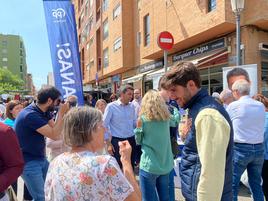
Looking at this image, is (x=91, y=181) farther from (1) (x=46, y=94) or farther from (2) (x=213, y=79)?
(2) (x=213, y=79)

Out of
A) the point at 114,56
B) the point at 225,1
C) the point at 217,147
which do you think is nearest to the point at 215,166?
the point at 217,147

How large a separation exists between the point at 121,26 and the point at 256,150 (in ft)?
70.5

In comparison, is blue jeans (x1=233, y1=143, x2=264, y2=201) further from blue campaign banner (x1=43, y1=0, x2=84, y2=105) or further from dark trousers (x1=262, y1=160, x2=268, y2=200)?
blue campaign banner (x1=43, y1=0, x2=84, y2=105)

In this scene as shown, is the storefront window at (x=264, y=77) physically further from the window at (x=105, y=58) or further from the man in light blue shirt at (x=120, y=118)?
the window at (x=105, y=58)

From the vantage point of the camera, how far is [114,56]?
2694cm

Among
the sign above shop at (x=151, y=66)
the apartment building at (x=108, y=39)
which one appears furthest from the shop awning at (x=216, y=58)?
the apartment building at (x=108, y=39)

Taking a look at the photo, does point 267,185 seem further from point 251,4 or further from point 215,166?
point 251,4

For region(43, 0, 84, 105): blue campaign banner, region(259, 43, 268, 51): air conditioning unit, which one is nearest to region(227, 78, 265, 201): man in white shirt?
region(43, 0, 84, 105): blue campaign banner

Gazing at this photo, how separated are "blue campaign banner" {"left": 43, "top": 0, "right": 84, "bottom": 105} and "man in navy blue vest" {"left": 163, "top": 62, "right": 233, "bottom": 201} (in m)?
5.75

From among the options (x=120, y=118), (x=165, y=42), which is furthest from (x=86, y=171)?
(x=165, y=42)

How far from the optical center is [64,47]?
314 inches

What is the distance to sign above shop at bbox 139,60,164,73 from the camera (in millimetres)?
19881

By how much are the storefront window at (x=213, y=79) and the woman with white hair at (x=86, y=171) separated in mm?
12766

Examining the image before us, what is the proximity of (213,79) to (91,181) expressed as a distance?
13613 millimetres
